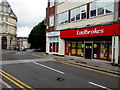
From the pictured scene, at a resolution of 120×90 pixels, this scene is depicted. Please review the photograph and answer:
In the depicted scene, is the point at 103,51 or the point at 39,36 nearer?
A: the point at 103,51

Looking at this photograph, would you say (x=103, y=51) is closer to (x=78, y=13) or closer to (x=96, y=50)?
(x=96, y=50)

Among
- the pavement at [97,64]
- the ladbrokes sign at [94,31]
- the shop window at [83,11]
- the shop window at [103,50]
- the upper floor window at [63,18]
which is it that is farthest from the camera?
the upper floor window at [63,18]

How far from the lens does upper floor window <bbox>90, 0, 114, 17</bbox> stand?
12602 millimetres

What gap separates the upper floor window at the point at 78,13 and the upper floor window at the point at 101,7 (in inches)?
44.5

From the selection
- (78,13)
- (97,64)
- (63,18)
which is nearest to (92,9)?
(78,13)

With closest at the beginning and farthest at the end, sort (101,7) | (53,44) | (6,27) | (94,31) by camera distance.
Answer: (94,31), (101,7), (53,44), (6,27)

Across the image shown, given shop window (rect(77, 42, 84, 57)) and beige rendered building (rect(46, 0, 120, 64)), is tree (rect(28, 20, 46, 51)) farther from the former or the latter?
shop window (rect(77, 42, 84, 57))

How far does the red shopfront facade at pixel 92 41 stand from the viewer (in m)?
12.2

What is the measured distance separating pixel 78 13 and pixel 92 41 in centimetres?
450

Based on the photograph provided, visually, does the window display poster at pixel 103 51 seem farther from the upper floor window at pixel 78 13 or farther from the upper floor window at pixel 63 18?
the upper floor window at pixel 63 18

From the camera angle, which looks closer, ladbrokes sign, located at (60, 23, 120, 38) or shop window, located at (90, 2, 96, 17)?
ladbrokes sign, located at (60, 23, 120, 38)

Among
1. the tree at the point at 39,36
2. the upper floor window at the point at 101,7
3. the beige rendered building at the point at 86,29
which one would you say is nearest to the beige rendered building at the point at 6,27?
the tree at the point at 39,36

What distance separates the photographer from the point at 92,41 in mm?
14227

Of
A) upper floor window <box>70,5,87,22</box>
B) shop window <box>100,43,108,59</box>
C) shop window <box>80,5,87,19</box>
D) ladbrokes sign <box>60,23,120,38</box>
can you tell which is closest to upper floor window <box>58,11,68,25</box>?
upper floor window <box>70,5,87,22</box>
